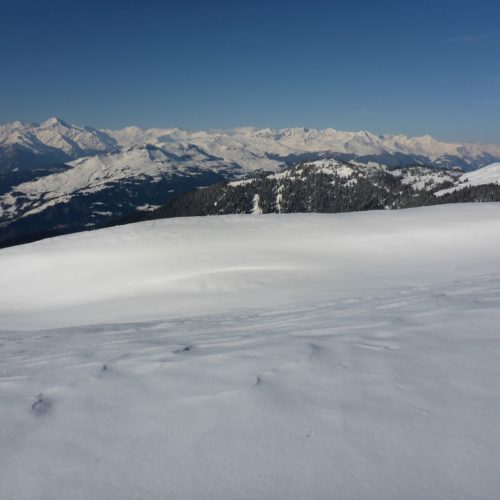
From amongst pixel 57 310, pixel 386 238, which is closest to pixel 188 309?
pixel 57 310

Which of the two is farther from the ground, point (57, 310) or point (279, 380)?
point (279, 380)

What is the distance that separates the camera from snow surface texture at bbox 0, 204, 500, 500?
3.06 meters

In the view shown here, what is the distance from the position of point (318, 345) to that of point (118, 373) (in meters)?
3.07

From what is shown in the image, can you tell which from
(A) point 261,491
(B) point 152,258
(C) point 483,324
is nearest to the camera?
(A) point 261,491

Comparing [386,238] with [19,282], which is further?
[386,238]

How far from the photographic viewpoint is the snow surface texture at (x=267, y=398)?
10.0 ft

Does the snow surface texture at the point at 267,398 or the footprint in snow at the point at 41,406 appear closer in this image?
the snow surface texture at the point at 267,398

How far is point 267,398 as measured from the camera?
4289mm

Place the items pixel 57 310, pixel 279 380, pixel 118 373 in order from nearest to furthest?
pixel 279 380, pixel 118 373, pixel 57 310

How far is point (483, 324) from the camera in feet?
21.6

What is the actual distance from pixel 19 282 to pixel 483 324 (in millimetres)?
19943

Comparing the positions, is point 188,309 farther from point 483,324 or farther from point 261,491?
point 261,491

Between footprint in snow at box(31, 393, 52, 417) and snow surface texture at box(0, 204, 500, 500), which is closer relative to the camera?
snow surface texture at box(0, 204, 500, 500)

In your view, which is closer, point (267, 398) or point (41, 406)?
point (267, 398)
